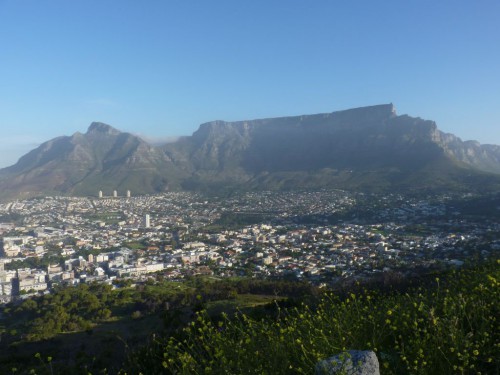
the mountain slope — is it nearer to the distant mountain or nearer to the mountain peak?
the mountain peak

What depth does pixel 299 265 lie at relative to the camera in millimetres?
29391

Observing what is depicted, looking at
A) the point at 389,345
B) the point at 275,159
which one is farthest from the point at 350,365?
the point at 275,159

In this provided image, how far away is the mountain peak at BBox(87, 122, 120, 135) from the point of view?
445 ft

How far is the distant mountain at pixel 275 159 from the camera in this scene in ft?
274

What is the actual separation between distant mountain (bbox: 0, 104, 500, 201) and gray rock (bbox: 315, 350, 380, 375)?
6953 centimetres

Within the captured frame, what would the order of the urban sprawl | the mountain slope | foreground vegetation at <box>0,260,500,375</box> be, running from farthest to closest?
1. the mountain slope
2. the urban sprawl
3. foreground vegetation at <box>0,260,500,375</box>

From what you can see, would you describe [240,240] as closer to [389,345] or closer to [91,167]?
[389,345]

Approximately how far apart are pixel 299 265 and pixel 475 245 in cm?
1323

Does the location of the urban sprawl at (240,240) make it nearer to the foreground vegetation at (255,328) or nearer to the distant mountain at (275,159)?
the foreground vegetation at (255,328)

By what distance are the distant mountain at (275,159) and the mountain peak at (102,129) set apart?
352 mm

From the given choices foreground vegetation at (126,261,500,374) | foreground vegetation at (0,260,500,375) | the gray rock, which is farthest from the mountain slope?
the gray rock

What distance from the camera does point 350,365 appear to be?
2.83m

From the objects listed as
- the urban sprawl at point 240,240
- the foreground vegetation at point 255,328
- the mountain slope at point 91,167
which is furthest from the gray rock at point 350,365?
the mountain slope at point 91,167

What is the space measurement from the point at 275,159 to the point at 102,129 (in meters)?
64.0
